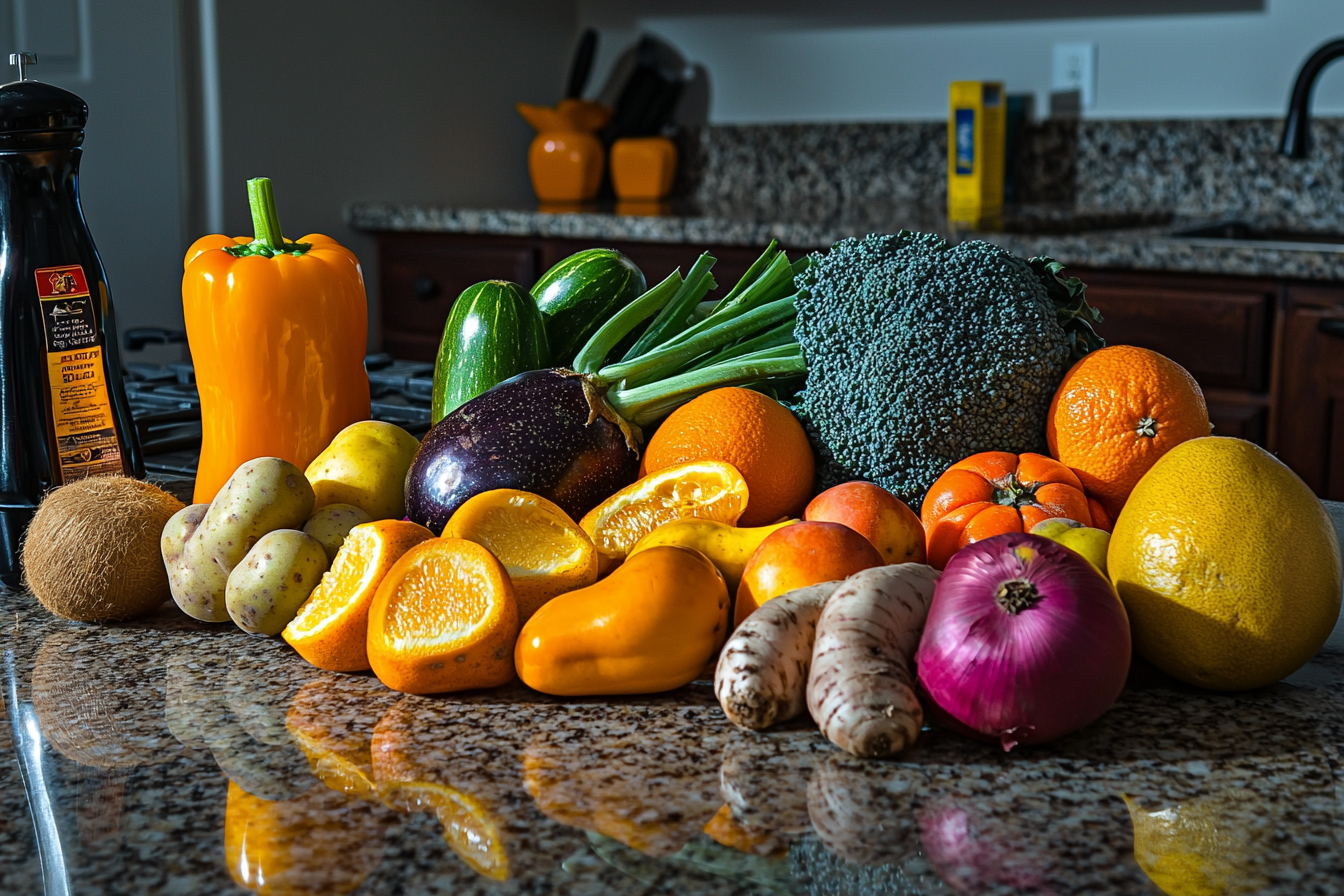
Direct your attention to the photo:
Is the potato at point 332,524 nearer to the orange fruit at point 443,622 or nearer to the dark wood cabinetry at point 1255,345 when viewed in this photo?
the orange fruit at point 443,622

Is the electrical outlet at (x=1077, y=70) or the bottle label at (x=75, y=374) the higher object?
the electrical outlet at (x=1077, y=70)

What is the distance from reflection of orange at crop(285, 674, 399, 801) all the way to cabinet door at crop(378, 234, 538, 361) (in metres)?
2.14

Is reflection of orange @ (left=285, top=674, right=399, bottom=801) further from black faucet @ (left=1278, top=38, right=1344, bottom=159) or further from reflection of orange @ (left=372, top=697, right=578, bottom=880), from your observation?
black faucet @ (left=1278, top=38, right=1344, bottom=159)

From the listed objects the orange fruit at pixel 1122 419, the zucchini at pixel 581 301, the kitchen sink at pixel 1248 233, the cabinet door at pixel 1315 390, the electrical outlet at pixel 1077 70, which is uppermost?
the electrical outlet at pixel 1077 70

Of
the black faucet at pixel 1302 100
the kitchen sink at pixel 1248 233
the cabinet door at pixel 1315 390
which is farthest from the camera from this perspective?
the kitchen sink at pixel 1248 233

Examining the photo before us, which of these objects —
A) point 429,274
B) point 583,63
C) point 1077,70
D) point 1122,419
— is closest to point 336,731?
point 1122,419

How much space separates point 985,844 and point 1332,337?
1.78 meters

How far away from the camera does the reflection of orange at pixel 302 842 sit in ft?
1.60

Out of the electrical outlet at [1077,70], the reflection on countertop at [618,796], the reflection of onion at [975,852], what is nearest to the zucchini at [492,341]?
the reflection on countertop at [618,796]

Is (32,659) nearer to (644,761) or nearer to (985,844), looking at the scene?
(644,761)

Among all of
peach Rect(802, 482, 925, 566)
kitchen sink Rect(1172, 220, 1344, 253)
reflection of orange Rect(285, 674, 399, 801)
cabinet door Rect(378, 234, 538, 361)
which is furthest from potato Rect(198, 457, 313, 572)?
kitchen sink Rect(1172, 220, 1344, 253)

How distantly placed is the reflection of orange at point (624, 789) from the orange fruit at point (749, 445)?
265 millimetres

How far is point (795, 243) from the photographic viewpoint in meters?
2.40

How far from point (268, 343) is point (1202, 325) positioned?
1.68m
